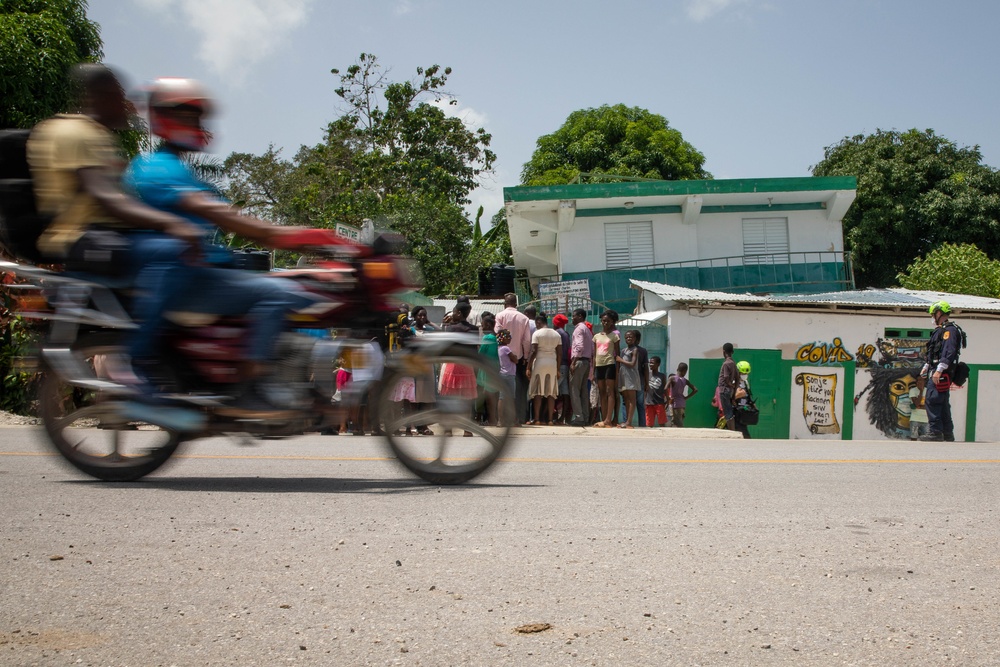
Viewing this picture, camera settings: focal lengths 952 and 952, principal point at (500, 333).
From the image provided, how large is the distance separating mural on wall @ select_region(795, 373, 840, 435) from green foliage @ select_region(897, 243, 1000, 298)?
14662 mm

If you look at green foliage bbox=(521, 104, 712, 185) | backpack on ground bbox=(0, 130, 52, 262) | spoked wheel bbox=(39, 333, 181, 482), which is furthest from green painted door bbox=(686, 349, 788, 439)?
green foliage bbox=(521, 104, 712, 185)

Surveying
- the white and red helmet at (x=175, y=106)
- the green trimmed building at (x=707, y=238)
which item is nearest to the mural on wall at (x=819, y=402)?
the green trimmed building at (x=707, y=238)

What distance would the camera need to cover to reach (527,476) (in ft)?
20.6

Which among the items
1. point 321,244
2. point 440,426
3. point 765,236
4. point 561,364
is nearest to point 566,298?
point 765,236

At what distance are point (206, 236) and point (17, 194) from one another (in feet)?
3.03

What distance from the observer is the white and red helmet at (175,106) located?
15.9ft

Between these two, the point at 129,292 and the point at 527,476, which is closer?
the point at 129,292

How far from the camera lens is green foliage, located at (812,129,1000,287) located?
3719 centimetres

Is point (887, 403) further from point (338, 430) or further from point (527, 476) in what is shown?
point (527, 476)

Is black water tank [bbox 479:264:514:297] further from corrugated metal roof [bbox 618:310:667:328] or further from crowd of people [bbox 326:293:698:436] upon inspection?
crowd of people [bbox 326:293:698:436]

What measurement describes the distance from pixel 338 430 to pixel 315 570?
793 cm

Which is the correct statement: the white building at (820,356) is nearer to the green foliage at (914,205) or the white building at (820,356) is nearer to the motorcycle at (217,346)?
the motorcycle at (217,346)

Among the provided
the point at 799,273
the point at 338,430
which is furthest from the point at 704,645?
the point at 799,273

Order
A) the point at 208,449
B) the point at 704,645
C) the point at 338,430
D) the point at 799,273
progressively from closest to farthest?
1. the point at 704,645
2. the point at 208,449
3. the point at 338,430
4. the point at 799,273
